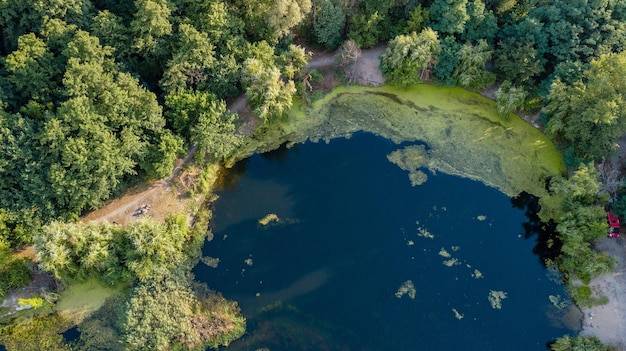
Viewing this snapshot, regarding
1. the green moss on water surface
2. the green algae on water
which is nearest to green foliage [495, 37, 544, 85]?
the green algae on water

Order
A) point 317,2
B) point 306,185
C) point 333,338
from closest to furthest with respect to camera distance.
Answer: point 333,338
point 306,185
point 317,2

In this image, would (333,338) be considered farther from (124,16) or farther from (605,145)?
(124,16)

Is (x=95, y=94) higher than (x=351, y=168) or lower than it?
higher

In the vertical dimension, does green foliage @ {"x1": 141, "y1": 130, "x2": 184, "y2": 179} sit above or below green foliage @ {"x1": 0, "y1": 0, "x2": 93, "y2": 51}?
below

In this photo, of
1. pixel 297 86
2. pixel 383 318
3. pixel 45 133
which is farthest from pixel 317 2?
pixel 383 318

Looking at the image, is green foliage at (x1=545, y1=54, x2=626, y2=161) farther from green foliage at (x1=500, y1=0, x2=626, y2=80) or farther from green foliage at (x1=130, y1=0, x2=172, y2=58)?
green foliage at (x1=130, y1=0, x2=172, y2=58)

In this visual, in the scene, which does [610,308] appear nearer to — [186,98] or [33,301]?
[186,98]

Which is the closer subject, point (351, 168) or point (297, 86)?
point (351, 168)

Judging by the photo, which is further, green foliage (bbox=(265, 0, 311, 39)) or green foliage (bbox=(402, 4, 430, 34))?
green foliage (bbox=(402, 4, 430, 34))
